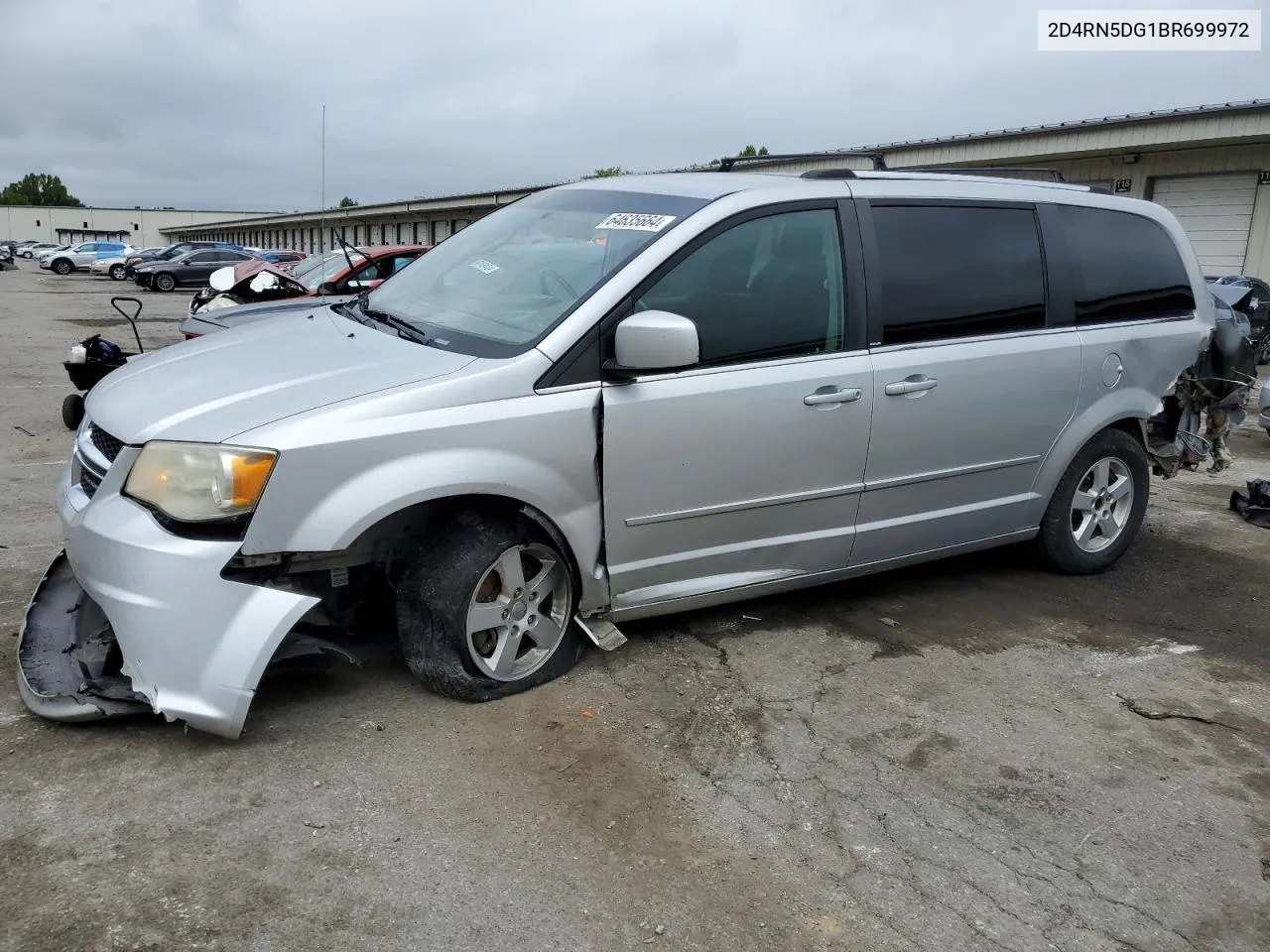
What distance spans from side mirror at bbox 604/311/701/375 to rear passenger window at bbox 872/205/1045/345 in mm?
1038

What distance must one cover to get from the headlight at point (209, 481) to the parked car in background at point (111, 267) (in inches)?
1837

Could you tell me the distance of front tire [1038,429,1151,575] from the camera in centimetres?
501

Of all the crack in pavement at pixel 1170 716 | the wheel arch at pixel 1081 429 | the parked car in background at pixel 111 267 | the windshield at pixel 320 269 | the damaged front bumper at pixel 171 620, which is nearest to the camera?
the damaged front bumper at pixel 171 620

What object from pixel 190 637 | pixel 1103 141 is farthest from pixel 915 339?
pixel 1103 141

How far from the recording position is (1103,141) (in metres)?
20.5

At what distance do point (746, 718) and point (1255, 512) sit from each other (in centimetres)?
474

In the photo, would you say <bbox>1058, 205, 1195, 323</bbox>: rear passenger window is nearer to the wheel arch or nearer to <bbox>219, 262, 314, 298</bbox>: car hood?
the wheel arch

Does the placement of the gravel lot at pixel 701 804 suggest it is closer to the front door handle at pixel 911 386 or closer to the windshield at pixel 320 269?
the front door handle at pixel 911 386

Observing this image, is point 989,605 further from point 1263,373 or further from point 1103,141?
point 1103,141

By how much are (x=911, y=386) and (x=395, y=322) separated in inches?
80.9

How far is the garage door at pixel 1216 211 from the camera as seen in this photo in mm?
19703

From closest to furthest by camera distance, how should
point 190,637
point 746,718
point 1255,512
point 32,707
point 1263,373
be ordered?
point 190,637
point 32,707
point 746,718
point 1255,512
point 1263,373

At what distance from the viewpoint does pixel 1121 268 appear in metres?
5.01

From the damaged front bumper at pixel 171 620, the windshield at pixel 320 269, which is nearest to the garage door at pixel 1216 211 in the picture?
the windshield at pixel 320 269
